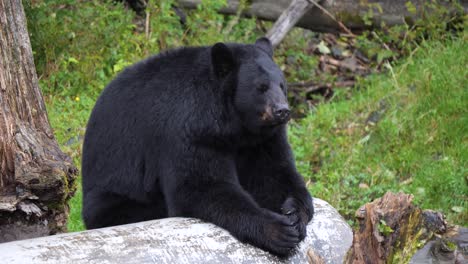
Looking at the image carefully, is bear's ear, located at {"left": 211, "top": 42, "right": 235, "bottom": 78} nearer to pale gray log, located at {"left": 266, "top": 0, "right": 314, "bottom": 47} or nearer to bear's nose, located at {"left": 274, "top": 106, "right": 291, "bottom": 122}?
bear's nose, located at {"left": 274, "top": 106, "right": 291, "bottom": 122}

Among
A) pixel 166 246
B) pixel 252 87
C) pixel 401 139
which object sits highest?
pixel 252 87

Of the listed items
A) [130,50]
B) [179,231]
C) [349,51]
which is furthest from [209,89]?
[349,51]

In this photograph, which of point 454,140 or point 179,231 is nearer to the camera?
point 179,231

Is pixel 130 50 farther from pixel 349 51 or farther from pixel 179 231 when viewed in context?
pixel 179 231

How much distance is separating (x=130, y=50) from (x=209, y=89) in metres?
4.44

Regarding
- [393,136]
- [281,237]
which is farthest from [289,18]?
[281,237]

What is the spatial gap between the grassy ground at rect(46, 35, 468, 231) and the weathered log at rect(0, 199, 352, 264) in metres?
2.65

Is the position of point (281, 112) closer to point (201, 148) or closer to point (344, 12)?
point (201, 148)

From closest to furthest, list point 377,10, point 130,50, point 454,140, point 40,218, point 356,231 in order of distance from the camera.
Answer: point 356,231 → point 40,218 → point 454,140 → point 130,50 → point 377,10

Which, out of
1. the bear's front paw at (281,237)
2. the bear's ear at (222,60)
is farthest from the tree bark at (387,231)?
the bear's ear at (222,60)

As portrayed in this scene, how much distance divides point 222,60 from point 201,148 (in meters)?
0.58

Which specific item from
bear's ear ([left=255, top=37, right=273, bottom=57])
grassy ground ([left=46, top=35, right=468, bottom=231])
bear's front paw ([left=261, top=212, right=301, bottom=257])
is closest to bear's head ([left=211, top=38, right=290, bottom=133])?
bear's ear ([left=255, top=37, right=273, bottom=57])

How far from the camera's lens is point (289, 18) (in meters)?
9.37

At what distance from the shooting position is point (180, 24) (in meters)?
10.2
